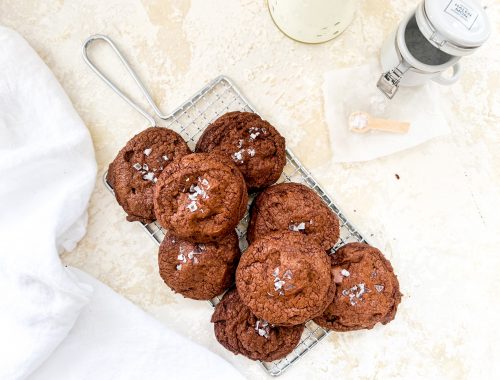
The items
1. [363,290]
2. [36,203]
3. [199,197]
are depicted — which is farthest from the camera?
[36,203]

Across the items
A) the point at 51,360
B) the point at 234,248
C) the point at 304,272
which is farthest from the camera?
the point at 51,360

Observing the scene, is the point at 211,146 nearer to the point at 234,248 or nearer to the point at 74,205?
the point at 234,248

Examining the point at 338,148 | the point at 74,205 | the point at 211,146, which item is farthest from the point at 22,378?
the point at 338,148

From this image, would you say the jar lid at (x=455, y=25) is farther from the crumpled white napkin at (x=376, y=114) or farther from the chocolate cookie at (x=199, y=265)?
the chocolate cookie at (x=199, y=265)

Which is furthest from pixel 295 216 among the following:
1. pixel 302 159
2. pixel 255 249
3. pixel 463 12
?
pixel 463 12

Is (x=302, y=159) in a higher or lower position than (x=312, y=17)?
lower

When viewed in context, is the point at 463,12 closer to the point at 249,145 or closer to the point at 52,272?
the point at 249,145
